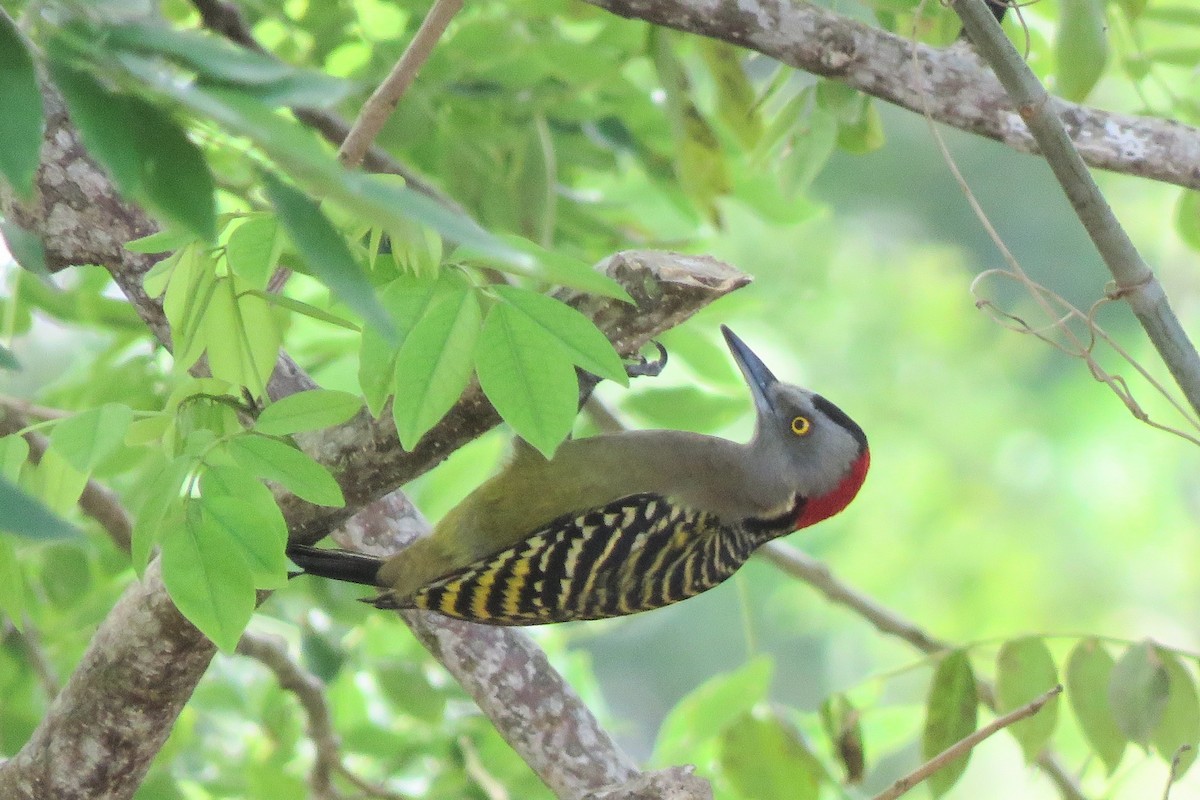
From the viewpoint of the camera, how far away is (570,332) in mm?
1247

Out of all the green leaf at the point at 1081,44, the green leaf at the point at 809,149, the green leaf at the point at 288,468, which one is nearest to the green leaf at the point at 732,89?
the green leaf at the point at 809,149

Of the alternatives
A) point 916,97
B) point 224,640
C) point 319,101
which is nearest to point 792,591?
point 916,97

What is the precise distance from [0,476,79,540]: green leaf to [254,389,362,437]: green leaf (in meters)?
0.59

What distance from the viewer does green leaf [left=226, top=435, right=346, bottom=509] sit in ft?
4.35

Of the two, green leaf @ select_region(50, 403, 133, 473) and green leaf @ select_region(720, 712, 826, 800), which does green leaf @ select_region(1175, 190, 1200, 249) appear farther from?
green leaf @ select_region(50, 403, 133, 473)

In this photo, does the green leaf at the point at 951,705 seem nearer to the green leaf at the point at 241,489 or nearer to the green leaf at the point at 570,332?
the green leaf at the point at 570,332

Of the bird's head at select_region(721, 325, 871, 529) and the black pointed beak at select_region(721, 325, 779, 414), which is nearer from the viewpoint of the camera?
the bird's head at select_region(721, 325, 871, 529)

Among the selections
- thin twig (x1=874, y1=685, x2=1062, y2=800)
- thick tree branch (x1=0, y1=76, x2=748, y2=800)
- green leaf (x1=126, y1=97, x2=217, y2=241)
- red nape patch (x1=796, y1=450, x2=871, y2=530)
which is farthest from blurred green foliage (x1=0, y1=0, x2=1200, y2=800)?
thin twig (x1=874, y1=685, x2=1062, y2=800)

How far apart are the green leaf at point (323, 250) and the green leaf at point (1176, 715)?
1690 mm

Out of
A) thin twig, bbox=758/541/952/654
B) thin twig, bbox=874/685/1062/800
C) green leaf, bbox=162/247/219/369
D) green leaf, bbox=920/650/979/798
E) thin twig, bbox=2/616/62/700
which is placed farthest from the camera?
thin twig, bbox=758/541/952/654

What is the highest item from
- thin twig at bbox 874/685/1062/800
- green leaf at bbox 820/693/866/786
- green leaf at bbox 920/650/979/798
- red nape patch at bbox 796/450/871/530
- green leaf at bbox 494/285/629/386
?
green leaf at bbox 494/285/629/386

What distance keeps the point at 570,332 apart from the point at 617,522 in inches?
41.3

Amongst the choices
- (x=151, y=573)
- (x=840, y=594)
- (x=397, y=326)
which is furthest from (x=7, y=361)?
(x=840, y=594)

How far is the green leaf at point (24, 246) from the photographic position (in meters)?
1.75
